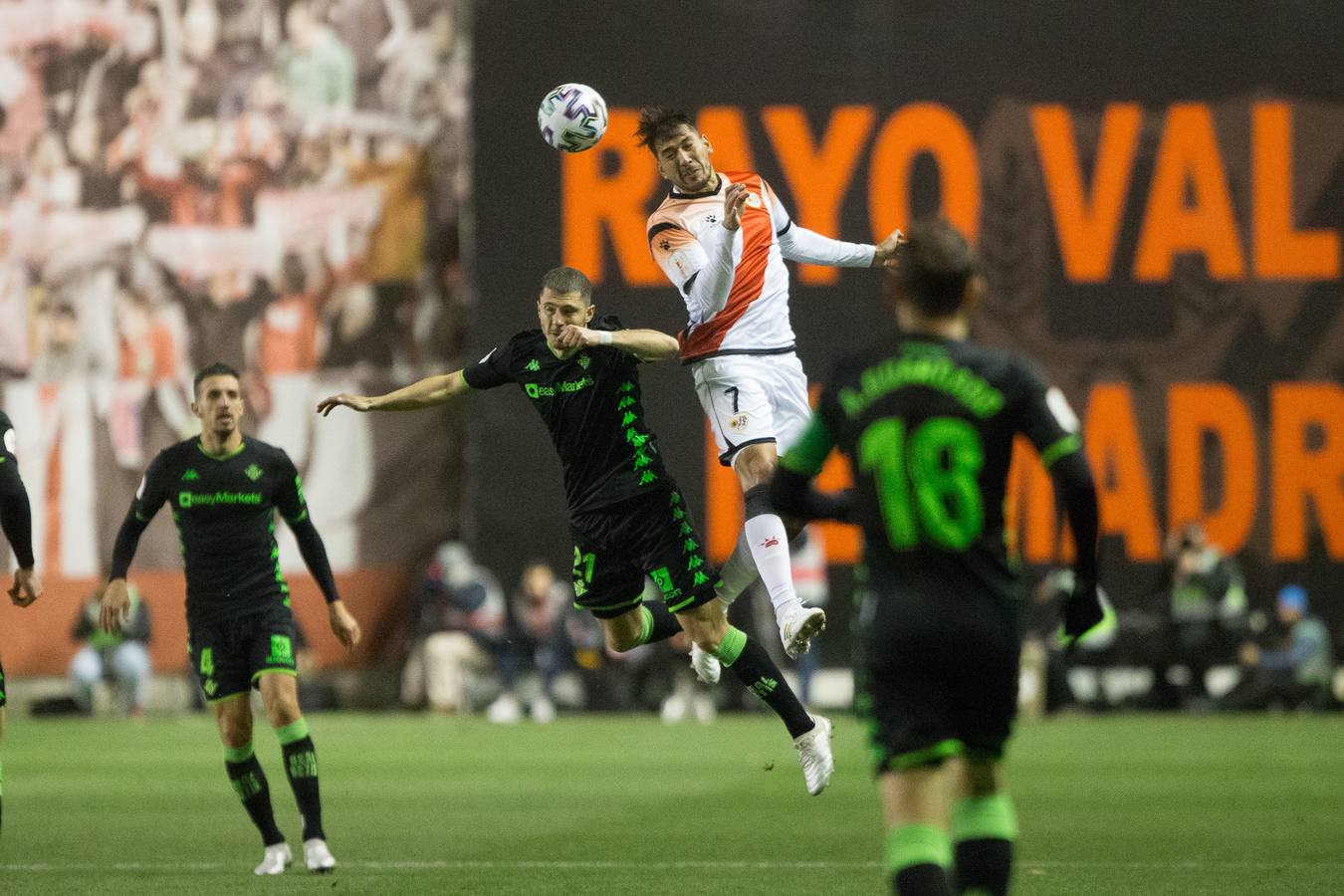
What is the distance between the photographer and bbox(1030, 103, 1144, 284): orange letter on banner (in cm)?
2270

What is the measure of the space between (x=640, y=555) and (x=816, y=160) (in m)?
13.7

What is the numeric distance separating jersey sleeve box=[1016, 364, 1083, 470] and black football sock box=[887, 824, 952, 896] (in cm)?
110

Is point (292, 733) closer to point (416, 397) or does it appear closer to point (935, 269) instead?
point (416, 397)

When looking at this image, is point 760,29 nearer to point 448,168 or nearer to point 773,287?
point 448,168

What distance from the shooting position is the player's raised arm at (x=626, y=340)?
8.91 meters

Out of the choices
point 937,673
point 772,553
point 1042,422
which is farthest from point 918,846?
point 772,553

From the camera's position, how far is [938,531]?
18.3 ft

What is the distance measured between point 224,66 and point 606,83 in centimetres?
530

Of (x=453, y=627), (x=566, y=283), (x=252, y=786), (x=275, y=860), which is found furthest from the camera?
(x=453, y=627)

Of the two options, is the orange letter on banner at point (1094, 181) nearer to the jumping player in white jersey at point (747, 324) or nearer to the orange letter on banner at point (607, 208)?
the orange letter on banner at point (607, 208)

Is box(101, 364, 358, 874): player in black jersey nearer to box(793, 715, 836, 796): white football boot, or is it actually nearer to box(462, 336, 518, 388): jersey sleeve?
box(462, 336, 518, 388): jersey sleeve

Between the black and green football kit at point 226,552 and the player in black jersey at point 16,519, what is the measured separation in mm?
1038

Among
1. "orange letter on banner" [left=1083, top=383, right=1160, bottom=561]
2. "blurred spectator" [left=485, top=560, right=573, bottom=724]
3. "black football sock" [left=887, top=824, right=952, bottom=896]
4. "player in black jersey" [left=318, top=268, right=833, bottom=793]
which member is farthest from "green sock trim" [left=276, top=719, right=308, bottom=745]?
"orange letter on banner" [left=1083, top=383, right=1160, bottom=561]

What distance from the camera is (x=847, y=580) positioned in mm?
22750
